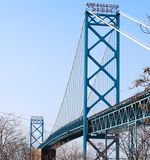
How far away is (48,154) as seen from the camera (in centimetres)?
8712

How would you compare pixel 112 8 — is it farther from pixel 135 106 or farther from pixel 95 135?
pixel 135 106

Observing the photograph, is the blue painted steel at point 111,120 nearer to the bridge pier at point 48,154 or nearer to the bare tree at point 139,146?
the bare tree at point 139,146

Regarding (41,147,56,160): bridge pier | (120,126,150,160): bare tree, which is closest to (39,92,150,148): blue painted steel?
(120,126,150,160): bare tree

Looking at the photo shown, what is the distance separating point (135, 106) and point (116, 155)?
27.3ft

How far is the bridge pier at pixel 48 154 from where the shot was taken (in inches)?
3383

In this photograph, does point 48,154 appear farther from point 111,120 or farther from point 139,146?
point 139,146

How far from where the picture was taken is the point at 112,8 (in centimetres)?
5753

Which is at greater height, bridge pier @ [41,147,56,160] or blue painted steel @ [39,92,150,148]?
bridge pier @ [41,147,56,160]

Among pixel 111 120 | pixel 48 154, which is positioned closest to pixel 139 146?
pixel 111 120

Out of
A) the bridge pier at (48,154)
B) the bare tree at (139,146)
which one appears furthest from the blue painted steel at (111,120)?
the bridge pier at (48,154)

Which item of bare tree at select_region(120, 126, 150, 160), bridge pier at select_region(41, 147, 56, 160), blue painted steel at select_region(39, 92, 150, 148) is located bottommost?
bare tree at select_region(120, 126, 150, 160)

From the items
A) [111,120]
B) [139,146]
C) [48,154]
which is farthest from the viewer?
[48,154]

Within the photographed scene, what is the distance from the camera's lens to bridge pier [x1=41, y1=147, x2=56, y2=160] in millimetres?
85938

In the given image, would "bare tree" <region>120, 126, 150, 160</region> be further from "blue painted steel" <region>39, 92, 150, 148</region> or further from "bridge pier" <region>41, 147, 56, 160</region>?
"bridge pier" <region>41, 147, 56, 160</region>
